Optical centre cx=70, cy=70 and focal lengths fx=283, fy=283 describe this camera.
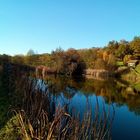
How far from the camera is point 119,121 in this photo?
2336cm

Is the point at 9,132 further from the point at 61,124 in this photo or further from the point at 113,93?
the point at 113,93

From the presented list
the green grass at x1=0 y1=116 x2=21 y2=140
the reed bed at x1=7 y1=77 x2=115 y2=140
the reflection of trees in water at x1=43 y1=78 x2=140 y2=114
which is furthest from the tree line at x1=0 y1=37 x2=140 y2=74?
the reed bed at x1=7 y1=77 x2=115 y2=140

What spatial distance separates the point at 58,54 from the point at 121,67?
64.6ft

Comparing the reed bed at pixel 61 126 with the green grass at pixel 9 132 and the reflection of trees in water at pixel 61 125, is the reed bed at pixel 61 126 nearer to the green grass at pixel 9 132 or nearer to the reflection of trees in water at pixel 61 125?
the reflection of trees in water at pixel 61 125

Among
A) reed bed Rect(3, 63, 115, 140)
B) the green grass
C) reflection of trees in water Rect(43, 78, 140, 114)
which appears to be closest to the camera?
reed bed Rect(3, 63, 115, 140)

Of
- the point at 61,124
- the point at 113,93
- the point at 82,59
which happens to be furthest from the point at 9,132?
the point at 82,59

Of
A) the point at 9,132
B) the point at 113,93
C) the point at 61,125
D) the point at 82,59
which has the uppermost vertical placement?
the point at 82,59

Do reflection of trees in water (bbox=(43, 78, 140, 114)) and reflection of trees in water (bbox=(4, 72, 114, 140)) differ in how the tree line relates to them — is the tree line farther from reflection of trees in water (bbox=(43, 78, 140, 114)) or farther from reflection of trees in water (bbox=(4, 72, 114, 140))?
reflection of trees in water (bbox=(4, 72, 114, 140))

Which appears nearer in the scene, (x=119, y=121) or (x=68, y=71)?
(x=119, y=121)

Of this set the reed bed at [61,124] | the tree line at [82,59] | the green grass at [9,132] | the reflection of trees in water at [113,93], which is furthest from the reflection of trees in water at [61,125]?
the tree line at [82,59]

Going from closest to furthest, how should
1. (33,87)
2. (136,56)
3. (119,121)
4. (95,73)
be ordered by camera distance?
(33,87), (119,121), (95,73), (136,56)

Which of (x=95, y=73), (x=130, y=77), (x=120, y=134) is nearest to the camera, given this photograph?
(x=120, y=134)

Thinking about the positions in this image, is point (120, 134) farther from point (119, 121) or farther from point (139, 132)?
point (119, 121)

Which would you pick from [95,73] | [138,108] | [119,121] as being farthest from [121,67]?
[119,121]
